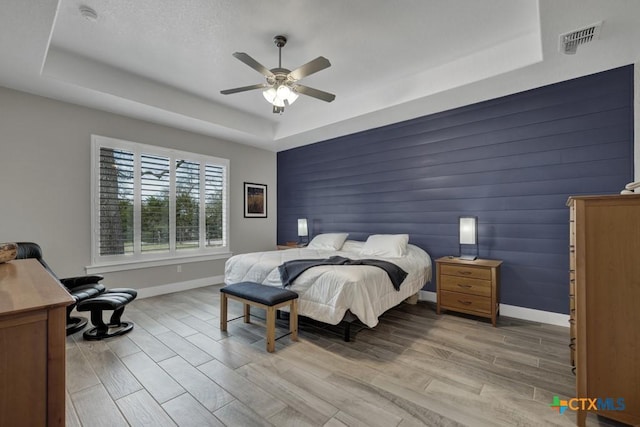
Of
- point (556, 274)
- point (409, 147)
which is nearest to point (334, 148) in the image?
point (409, 147)

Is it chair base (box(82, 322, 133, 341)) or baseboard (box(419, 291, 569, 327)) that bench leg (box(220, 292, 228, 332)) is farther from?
baseboard (box(419, 291, 569, 327))

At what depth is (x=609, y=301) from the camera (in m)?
1.69

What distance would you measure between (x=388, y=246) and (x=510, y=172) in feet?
5.82

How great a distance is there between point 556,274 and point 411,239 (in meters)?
1.75

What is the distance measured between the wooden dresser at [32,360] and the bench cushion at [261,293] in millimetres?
1746

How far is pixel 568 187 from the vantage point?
10.6 feet

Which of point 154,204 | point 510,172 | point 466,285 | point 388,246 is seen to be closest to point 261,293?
point 388,246

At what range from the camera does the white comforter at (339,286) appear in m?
2.75

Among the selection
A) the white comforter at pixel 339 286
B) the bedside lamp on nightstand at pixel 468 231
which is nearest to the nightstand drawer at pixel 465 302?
the white comforter at pixel 339 286

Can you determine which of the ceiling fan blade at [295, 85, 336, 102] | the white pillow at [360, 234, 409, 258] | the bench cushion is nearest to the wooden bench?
the bench cushion

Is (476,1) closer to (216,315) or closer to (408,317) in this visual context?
(408,317)

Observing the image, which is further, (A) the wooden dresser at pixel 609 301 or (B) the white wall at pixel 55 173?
(B) the white wall at pixel 55 173

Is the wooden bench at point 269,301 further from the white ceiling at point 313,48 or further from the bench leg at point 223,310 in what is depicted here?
the white ceiling at point 313,48

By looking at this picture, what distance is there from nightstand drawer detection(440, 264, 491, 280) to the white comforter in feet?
1.13
